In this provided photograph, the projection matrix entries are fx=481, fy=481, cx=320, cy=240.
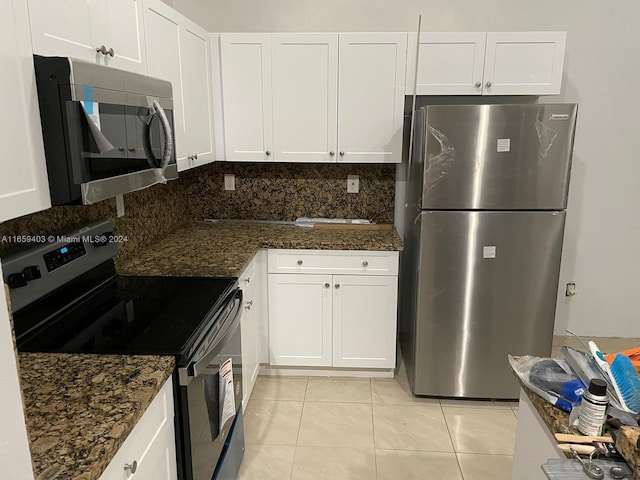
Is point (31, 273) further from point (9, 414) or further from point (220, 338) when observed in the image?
point (9, 414)

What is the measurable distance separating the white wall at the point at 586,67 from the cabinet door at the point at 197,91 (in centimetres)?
59

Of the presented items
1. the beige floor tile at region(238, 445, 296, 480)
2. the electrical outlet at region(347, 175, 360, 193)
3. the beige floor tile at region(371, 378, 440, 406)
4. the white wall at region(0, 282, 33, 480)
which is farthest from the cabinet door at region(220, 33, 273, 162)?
the white wall at region(0, 282, 33, 480)

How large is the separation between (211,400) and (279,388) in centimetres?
129

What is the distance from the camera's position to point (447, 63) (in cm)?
281

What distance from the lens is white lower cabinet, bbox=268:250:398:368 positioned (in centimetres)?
288

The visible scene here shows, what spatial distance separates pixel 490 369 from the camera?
9.18 feet

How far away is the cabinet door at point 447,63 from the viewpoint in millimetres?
2771

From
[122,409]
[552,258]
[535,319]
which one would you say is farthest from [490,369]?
[122,409]

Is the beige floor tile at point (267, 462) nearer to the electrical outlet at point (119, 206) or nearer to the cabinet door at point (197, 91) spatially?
the electrical outlet at point (119, 206)

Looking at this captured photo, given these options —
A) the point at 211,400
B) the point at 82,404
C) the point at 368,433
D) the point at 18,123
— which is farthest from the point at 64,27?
the point at 368,433

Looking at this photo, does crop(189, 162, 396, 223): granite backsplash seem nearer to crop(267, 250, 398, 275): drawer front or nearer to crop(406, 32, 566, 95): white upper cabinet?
crop(267, 250, 398, 275): drawer front

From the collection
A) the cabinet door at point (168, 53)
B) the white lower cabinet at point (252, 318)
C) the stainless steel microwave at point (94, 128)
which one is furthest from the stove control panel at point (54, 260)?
the white lower cabinet at point (252, 318)

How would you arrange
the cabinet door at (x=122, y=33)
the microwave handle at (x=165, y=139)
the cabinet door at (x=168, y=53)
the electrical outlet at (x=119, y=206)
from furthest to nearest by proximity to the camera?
the electrical outlet at (x=119, y=206)
the cabinet door at (x=168, y=53)
the microwave handle at (x=165, y=139)
the cabinet door at (x=122, y=33)

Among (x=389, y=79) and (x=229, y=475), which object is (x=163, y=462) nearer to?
(x=229, y=475)
